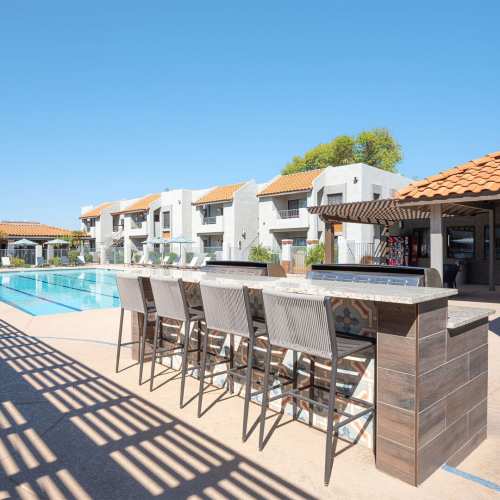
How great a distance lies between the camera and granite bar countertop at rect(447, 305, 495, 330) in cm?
287

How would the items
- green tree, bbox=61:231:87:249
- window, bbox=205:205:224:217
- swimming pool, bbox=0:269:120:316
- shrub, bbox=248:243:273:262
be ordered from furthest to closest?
1. green tree, bbox=61:231:87:249
2. window, bbox=205:205:224:217
3. shrub, bbox=248:243:273:262
4. swimming pool, bbox=0:269:120:316

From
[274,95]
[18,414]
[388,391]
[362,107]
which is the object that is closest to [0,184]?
[274,95]

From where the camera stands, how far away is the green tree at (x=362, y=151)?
41312 mm

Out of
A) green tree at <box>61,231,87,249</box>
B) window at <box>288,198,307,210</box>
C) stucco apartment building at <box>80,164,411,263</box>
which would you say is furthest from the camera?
green tree at <box>61,231,87,249</box>

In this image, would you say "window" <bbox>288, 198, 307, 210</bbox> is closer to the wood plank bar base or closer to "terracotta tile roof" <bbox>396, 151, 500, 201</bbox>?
"terracotta tile roof" <bbox>396, 151, 500, 201</bbox>

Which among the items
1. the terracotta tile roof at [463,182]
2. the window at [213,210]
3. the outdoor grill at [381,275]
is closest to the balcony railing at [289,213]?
the window at [213,210]

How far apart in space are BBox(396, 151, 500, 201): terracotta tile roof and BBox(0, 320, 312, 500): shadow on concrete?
24.3 ft

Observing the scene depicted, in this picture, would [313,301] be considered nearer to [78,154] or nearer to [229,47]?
[229,47]

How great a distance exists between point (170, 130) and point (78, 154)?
6828mm

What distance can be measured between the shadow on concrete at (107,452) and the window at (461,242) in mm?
19032

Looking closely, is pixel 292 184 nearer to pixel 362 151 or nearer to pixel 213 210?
pixel 213 210

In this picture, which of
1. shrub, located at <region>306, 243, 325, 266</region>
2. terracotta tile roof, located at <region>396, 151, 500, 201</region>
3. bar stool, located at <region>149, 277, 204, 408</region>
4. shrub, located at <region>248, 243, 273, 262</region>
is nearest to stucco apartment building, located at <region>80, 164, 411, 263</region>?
shrub, located at <region>306, 243, 325, 266</region>

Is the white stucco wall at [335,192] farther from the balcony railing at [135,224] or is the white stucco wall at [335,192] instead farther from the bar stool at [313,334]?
the bar stool at [313,334]

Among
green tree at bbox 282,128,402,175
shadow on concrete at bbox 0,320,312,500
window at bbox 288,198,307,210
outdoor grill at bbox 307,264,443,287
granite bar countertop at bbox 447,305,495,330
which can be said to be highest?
green tree at bbox 282,128,402,175
